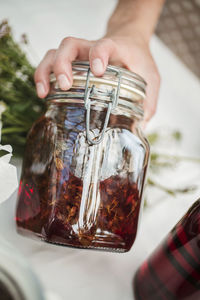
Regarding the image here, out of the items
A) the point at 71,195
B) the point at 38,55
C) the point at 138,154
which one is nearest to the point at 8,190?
the point at 71,195

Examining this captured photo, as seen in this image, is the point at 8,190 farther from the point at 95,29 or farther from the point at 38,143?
the point at 95,29

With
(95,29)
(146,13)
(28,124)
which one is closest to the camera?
(28,124)

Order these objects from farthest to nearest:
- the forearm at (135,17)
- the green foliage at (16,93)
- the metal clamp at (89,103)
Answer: the forearm at (135,17), the green foliage at (16,93), the metal clamp at (89,103)

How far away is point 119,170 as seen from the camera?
38 centimetres

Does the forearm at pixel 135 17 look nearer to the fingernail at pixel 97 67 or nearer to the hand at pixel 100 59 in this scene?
the hand at pixel 100 59

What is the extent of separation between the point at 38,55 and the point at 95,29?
24 cm

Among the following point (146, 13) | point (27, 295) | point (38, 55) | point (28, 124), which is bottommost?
point (27, 295)

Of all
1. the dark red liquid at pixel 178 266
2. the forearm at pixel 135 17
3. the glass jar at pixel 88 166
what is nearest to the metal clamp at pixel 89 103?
the glass jar at pixel 88 166

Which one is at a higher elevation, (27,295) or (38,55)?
(38,55)

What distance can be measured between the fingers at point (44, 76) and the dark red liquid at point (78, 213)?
14 cm

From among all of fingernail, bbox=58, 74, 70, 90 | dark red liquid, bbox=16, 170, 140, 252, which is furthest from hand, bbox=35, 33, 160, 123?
dark red liquid, bbox=16, 170, 140, 252

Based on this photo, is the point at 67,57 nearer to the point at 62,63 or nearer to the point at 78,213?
the point at 62,63

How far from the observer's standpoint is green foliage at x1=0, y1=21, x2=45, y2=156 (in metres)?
0.50

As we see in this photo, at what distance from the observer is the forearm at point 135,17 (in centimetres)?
62
